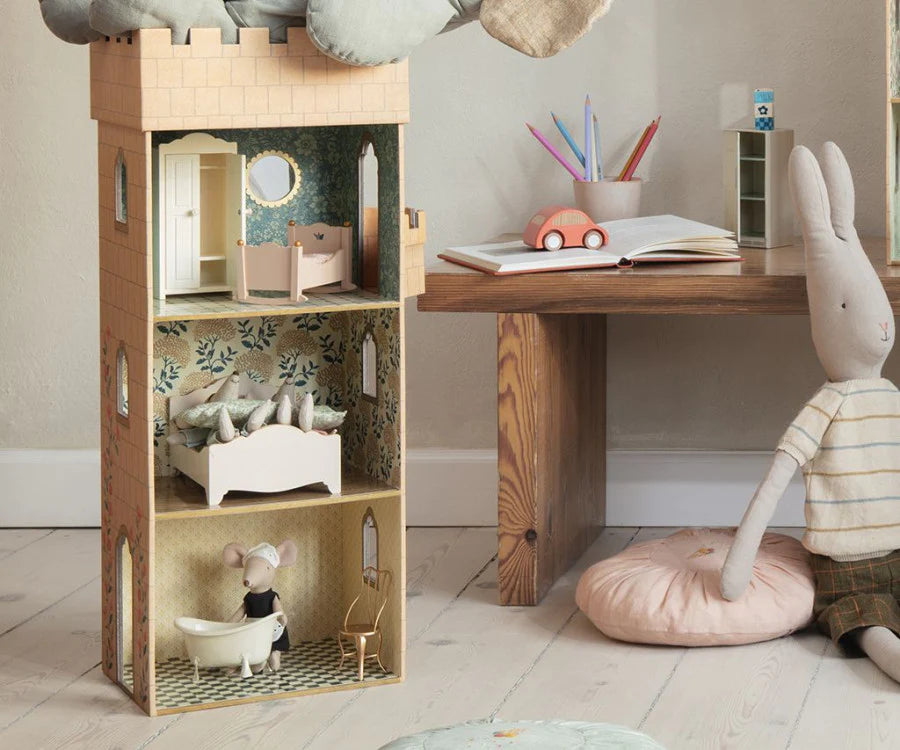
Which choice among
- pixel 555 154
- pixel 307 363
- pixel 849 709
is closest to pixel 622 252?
pixel 555 154

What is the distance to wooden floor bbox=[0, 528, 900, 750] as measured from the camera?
5.57 ft

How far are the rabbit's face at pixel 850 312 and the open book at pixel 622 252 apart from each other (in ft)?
0.72

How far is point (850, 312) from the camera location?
1.95 m

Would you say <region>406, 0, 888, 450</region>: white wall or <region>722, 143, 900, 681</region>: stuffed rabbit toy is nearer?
<region>722, 143, 900, 681</region>: stuffed rabbit toy

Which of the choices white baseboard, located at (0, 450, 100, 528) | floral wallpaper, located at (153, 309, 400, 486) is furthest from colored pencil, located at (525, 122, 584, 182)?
white baseboard, located at (0, 450, 100, 528)

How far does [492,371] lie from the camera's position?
264cm

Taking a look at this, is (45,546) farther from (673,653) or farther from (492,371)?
(673,653)

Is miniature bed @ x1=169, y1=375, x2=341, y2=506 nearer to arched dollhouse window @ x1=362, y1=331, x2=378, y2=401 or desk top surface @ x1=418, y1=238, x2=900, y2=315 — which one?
arched dollhouse window @ x1=362, y1=331, x2=378, y2=401

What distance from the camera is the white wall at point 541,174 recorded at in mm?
2488

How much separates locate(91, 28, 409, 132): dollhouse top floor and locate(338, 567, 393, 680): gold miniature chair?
1.98 feet

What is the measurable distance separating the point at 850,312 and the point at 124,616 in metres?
Answer: 1.05

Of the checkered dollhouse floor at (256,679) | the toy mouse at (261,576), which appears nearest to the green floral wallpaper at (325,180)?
the toy mouse at (261,576)

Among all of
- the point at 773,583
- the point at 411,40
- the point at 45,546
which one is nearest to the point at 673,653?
the point at 773,583

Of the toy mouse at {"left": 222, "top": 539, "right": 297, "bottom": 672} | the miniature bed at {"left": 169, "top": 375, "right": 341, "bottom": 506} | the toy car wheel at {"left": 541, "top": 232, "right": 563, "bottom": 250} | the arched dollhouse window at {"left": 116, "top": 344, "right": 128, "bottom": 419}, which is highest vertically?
the toy car wheel at {"left": 541, "top": 232, "right": 563, "bottom": 250}
